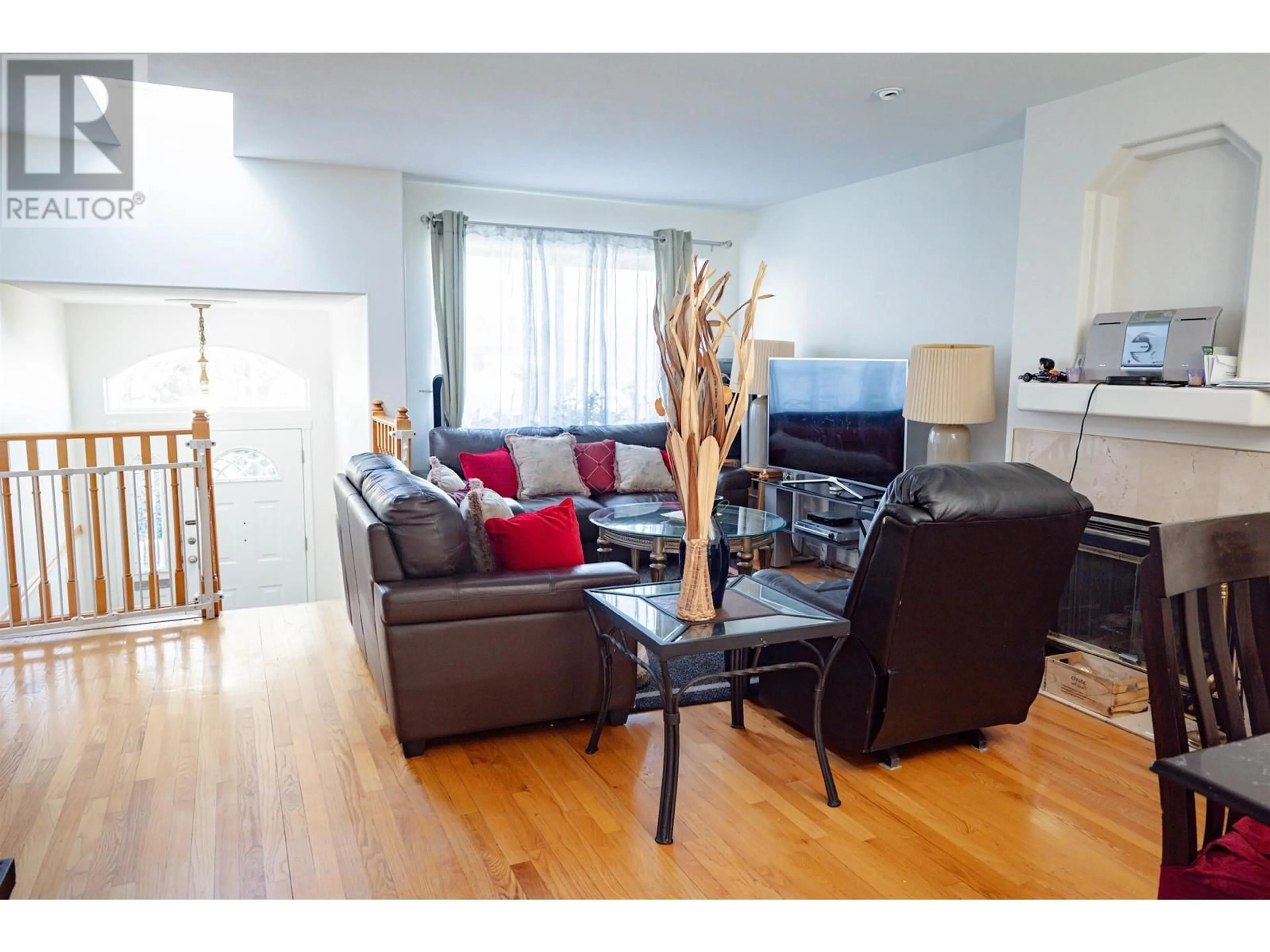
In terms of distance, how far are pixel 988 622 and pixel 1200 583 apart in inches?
48.6

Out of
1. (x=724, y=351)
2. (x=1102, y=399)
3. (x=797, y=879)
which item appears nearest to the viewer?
(x=797, y=879)

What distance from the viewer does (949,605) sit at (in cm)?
256

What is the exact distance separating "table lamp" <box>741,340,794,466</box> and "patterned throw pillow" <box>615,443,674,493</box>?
0.70m

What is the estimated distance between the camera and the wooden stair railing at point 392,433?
15.6 ft

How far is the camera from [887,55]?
3.24 m

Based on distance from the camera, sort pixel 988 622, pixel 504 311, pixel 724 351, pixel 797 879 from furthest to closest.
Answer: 1. pixel 724 351
2. pixel 504 311
3. pixel 988 622
4. pixel 797 879

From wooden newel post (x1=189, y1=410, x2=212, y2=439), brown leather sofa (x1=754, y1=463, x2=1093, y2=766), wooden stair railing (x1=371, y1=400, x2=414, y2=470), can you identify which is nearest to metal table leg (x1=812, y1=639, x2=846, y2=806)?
brown leather sofa (x1=754, y1=463, x2=1093, y2=766)

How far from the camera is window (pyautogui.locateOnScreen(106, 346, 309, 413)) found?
6707 millimetres

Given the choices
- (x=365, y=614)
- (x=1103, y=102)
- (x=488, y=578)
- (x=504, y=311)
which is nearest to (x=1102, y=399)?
(x=1103, y=102)

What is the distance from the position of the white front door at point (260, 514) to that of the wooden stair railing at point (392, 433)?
6.42 ft

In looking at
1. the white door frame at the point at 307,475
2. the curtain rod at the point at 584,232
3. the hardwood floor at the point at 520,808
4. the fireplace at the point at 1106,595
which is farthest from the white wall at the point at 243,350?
the fireplace at the point at 1106,595

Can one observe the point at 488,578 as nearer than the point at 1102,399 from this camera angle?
Yes

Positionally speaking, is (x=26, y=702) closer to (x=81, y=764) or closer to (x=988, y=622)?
(x=81, y=764)

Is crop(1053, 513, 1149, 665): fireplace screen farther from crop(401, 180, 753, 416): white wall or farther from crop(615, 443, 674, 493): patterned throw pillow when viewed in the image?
crop(401, 180, 753, 416): white wall
